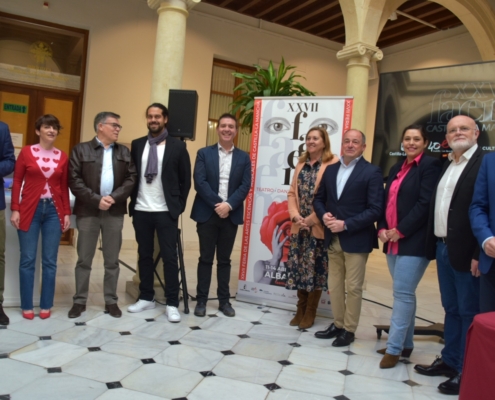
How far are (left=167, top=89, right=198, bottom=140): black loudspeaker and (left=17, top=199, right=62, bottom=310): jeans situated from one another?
123 cm

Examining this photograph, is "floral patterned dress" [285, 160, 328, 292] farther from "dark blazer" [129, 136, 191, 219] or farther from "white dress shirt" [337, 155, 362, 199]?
"dark blazer" [129, 136, 191, 219]

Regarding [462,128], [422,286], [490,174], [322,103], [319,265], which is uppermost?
[322,103]

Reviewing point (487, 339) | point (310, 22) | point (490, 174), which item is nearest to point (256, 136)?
point (490, 174)

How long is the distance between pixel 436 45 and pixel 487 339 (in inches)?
324

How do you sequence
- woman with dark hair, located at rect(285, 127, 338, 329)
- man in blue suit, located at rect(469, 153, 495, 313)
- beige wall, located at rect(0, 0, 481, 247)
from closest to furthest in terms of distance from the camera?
man in blue suit, located at rect(469, 153, 495, 313) < woman with dark hair, located at rect(285, 127, 338, 329) < beige wall, located at rect(0, 0, 481, 247)

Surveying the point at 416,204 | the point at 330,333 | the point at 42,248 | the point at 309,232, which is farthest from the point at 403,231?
the point at 42,248

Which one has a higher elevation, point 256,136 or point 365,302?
point 256,136

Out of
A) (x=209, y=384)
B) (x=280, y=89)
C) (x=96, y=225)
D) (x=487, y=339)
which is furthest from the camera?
(x=280, y=89)

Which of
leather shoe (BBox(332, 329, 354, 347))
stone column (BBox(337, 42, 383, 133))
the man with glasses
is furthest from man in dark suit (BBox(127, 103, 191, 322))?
stone column (BBox(337, 42, 383, 133))

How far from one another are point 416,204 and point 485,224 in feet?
2.01

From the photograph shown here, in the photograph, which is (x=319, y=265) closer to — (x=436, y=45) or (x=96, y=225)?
(x=96, y=225)

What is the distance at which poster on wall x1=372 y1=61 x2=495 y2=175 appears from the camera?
3.46 m

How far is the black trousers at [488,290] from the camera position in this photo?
235 cm

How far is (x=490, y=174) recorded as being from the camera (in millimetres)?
2404
